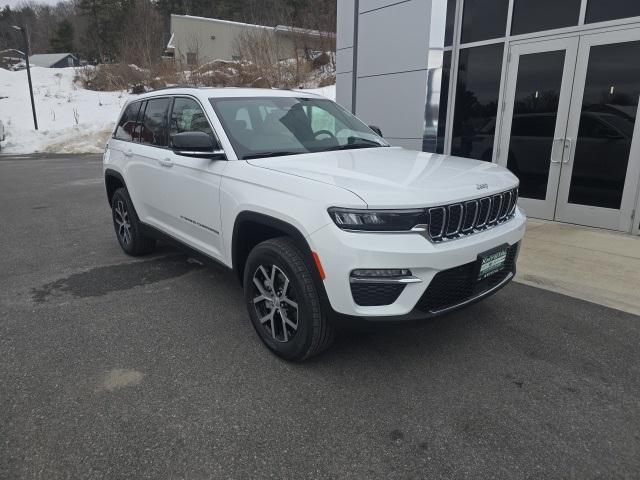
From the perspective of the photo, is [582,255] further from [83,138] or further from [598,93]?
[83,138]

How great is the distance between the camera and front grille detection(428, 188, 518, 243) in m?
2.76

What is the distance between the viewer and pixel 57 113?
26141 mm

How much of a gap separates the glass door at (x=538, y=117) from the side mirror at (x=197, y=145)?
5178 millimetres

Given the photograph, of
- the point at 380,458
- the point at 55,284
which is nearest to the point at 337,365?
the point at 380,458

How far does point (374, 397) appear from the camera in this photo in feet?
9.37

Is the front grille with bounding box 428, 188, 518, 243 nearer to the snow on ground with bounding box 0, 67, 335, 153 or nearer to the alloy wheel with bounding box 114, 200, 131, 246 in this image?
the alloy wheel with bounding box 114, 200, 131, 246

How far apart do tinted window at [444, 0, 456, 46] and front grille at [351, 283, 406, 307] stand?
647cm

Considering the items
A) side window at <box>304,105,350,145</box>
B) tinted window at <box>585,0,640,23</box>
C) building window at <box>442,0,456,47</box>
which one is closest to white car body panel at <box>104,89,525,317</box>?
side window at <box>304,105,350,145</box>

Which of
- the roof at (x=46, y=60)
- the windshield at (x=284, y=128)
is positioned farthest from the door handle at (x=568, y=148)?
the roof at (x=46, y=60)

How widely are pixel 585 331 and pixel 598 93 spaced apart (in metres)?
3.99

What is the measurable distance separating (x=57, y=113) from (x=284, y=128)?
26.9m

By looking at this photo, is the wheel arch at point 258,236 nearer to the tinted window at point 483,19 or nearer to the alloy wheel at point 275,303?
the alloy wheel at point 275,303

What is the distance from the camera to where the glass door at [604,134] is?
6004mm

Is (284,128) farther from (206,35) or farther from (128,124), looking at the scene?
(206,35)
